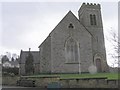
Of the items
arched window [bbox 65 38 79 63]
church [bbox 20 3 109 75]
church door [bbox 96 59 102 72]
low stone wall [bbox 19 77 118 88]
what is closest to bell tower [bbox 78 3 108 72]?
church [bbox 20 3 109 75]

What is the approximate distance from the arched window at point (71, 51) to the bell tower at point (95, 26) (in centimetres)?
335

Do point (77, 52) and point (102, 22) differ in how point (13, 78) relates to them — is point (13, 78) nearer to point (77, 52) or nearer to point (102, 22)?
point (77, 52)

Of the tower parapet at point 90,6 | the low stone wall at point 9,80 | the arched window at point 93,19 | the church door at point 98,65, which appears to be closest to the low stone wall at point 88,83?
the low stone wall at point 9,80

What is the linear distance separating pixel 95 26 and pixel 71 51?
25.2 ft

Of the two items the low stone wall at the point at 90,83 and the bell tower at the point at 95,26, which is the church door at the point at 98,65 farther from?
the low stone wall at the point at 90,83

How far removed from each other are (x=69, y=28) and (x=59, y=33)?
1.92m

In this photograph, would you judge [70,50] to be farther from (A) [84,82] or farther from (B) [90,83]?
(B) [90,83]

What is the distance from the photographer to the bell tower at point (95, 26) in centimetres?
3303

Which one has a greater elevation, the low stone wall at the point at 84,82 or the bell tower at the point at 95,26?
the bell tower at the point at 95,26

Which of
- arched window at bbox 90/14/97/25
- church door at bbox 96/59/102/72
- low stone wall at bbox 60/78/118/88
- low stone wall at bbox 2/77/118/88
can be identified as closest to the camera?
low stone wall at bbox 60/78/118/88

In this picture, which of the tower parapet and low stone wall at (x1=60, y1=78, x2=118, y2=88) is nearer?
low stone wall at (x1=60, y1=78, x2=118, y2=88)

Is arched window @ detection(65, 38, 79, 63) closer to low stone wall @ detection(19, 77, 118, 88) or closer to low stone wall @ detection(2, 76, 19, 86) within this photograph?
low stone wall @ detection(2, 76, 19, 86)

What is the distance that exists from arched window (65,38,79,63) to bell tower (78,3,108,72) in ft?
11.0

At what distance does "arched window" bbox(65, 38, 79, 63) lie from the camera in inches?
1212
